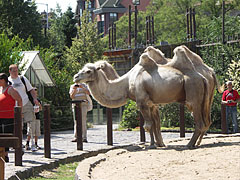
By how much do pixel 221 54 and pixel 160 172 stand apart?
768 inches

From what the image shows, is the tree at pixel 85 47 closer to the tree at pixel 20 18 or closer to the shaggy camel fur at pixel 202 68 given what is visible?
the tree at pixel 20 18

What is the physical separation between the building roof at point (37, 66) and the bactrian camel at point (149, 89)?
9898mm

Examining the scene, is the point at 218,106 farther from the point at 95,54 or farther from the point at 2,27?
the point at 2,27

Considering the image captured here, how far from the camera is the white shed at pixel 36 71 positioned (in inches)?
911

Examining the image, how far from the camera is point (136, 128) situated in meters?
25.1

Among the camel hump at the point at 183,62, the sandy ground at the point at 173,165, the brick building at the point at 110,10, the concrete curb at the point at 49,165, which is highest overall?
the brick building at the point at 110,10

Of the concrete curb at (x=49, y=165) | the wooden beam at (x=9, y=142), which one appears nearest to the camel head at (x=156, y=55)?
the concrete curb at (x=49, y=165)

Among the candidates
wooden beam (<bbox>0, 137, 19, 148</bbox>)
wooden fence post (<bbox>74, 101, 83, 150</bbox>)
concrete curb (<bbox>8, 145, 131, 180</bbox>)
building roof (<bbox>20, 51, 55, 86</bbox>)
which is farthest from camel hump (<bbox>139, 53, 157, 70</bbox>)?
building roof (<bbox>20, 51, 55, 86</bbox>)

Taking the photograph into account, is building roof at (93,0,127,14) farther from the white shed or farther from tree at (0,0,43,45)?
the white shed

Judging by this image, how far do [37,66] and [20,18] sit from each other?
23420mm

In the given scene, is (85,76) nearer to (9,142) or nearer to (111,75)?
(111,75)

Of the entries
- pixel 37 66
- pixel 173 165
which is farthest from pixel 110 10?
pixel 173 165

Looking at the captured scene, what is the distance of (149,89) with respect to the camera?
40.6 feet

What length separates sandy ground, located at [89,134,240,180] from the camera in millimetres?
8352
